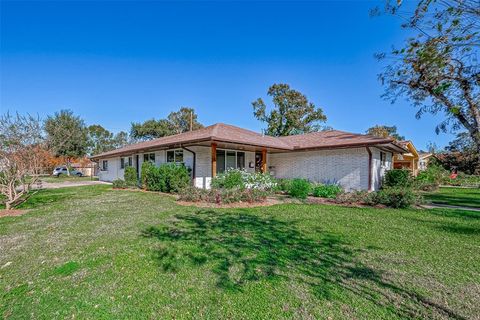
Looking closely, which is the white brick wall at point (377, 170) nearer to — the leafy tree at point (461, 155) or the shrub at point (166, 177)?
the leafy tree at point (461, 155)

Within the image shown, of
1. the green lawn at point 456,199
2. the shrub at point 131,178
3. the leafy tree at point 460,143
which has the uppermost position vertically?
the leafy tree at point 460,143

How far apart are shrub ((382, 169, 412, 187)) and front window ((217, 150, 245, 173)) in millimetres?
9089

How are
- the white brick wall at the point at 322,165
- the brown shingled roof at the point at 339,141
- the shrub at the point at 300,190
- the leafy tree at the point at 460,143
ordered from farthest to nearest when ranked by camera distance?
the white brick wall at the point at 322,165, the brown shingled roof at the point at 339,141, the shrub at the point at 300,190, the leafy tree at the point at 460,143

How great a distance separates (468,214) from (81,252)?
38.0ft

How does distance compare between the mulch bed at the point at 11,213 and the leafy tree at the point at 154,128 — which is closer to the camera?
the mulch bed at the point at 11,213

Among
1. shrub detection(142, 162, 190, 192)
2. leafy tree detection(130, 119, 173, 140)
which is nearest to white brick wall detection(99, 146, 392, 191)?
shrub detection(142, 162, 190, 192)

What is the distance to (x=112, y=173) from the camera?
2345cm

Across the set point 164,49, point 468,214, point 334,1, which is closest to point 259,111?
point 164,49

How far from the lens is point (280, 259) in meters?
3.88

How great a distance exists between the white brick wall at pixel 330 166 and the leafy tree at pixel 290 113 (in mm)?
16108

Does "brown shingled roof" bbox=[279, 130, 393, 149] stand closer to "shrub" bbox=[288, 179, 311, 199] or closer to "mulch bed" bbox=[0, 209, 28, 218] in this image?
"shrub" bbox=[288, 179, 311, 199]

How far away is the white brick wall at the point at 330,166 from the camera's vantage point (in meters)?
13.1

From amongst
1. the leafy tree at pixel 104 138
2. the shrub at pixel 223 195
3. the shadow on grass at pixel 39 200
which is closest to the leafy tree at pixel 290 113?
the shrub at pixel 223 195

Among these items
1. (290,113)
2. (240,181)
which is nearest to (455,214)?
(240,181)
